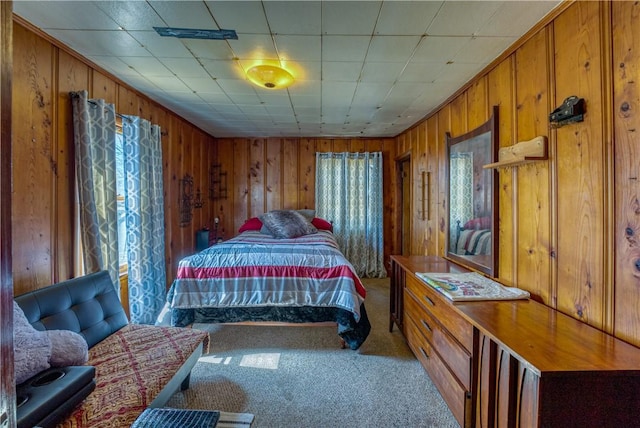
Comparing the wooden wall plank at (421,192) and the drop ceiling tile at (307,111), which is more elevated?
the drop ceiling tile at (307,111)

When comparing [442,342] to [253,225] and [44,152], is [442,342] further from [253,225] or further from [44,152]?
[253,225]

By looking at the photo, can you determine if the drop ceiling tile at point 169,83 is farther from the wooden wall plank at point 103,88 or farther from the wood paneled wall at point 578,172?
the wood paneled wall at point 578,172

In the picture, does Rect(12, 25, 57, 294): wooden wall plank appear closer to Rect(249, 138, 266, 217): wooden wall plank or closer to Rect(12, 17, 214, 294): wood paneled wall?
Rect(12, 17, 214, 294): wood paneled wall

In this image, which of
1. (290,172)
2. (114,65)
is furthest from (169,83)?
(290,172)

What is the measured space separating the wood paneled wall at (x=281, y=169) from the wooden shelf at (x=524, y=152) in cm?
309

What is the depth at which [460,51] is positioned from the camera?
201cm

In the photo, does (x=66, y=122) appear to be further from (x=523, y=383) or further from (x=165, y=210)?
(x=523, y=383)

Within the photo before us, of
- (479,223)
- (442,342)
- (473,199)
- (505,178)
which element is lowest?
(442,342)

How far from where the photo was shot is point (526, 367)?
1.09m

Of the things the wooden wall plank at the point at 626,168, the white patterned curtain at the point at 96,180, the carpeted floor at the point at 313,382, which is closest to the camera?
the wooden wall plank at the point at 626,168

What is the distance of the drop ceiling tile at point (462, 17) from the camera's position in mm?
1529

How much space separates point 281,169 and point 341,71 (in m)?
2.83

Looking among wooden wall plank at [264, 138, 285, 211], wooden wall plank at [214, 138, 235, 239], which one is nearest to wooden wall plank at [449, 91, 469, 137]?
wooden wall plank at [264, 138, 285, 211]

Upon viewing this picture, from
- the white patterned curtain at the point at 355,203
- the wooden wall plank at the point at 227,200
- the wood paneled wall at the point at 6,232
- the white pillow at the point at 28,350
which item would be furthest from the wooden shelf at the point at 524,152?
the wooden wall plank at the point at 227,200
